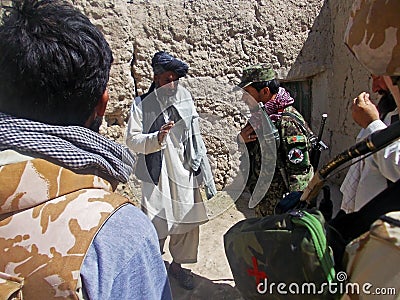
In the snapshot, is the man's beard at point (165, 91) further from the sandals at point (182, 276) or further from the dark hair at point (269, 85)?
the sandals at point (182, 276)

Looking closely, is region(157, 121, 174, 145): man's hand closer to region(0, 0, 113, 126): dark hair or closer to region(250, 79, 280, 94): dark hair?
region(250, 79, 280, 94): dark hair

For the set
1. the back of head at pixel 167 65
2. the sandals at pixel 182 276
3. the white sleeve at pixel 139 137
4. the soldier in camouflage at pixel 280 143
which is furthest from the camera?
the sandals at pixel 182 276

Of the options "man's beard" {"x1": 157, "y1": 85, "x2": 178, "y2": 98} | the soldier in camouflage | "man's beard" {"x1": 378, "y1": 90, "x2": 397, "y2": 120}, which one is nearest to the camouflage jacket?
"man's beard" {"x1": 378, "y1": 90, "x2": 397, "y2": 120}

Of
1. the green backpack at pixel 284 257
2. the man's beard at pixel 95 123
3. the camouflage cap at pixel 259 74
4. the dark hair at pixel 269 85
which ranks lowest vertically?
the green backpack at pixel 284 257

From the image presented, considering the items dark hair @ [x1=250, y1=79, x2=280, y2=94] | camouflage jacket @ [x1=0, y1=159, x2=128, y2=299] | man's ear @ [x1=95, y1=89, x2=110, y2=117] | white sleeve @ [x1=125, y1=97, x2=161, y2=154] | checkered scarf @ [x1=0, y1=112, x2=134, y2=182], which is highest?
dark hair @ [x1=250, y1=79, x2=280, y2=94]

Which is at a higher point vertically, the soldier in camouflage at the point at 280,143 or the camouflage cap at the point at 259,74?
the camouflage cap at the point at 259,74

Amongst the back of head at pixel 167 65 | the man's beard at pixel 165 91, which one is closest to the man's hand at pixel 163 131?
the man's beard at pixel 165 91

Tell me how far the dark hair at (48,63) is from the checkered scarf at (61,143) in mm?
30

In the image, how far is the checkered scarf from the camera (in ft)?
2.56

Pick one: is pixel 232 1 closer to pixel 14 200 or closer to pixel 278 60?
pixel 278 60

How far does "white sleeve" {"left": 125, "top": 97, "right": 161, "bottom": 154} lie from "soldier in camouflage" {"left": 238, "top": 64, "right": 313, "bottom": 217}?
23.0 inches

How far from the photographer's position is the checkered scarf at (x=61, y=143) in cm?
78

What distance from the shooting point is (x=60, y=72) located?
0.81 meters

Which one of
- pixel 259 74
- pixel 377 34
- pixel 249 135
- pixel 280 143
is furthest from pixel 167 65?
pixel 377 34
